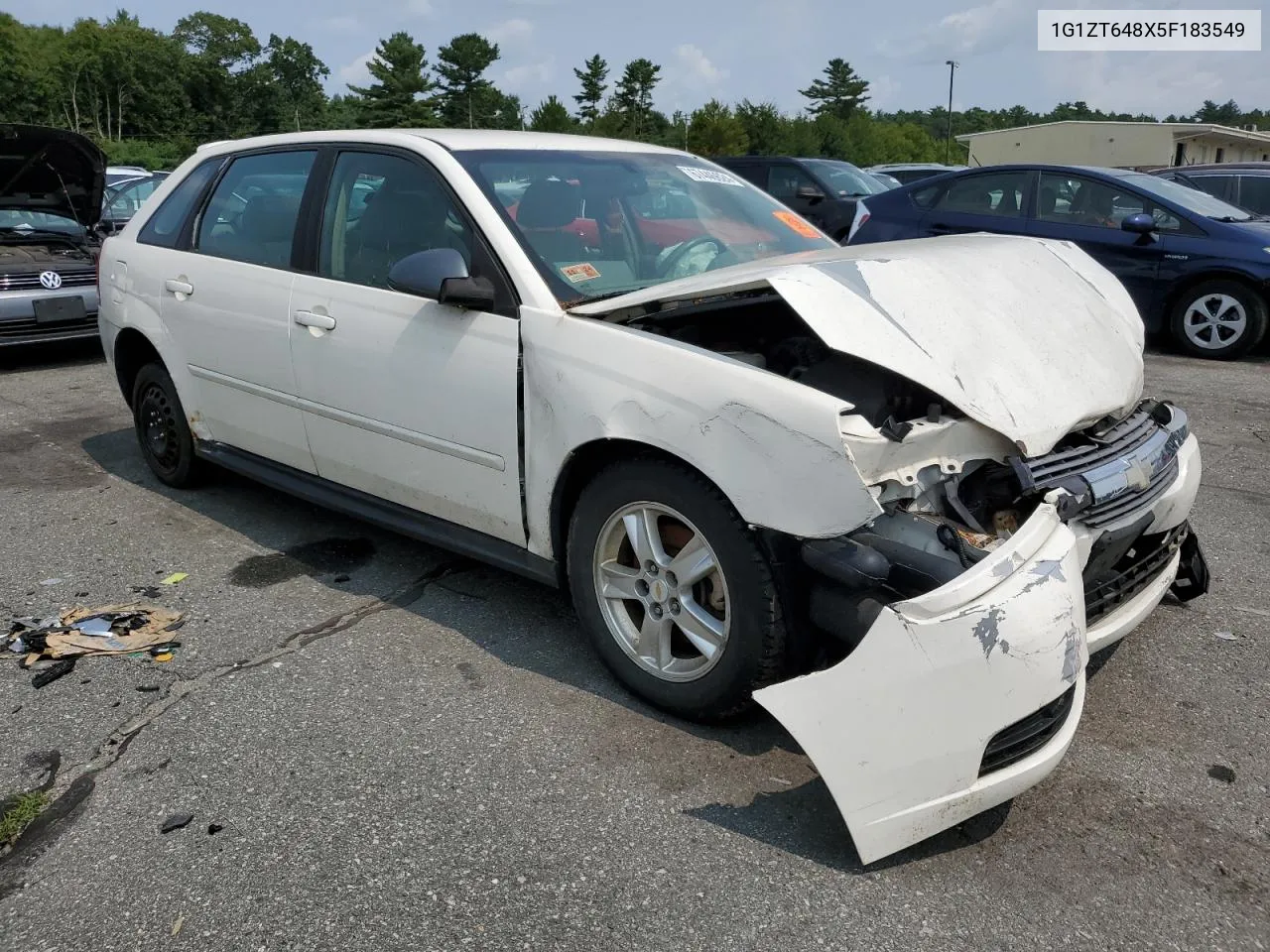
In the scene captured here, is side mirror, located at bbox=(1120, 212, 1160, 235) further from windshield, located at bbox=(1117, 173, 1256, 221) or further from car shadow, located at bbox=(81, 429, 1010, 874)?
car shadow, located at bbox=(81, 429, 1010, 874)

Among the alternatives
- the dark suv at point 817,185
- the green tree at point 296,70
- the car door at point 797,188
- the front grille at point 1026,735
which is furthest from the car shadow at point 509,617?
the green tree at point 296,70

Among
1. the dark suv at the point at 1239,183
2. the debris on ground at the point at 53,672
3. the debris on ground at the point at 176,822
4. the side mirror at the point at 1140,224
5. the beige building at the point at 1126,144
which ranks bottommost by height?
the debris on ground at the point at 176,822

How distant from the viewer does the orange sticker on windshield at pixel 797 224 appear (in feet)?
13.6

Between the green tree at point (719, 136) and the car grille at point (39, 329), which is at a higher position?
the green tree at point (719, 136)

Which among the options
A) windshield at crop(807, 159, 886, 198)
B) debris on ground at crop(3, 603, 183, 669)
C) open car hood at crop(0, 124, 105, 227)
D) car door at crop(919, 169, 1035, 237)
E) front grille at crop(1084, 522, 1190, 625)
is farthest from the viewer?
windshield at crop(807, 159, 886, 198)

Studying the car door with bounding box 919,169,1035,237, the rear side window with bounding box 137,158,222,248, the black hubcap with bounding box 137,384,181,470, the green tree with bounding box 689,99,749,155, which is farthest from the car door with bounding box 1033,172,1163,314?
the green tree with bounding box 689,99,749,155

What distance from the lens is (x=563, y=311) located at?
3160mm

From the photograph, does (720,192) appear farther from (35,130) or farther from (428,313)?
(35,130)

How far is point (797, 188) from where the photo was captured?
480 inches

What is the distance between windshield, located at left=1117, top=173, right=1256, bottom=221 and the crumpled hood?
6.29 m

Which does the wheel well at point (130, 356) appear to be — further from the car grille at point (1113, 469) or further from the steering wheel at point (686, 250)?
the car grille at point (1113, 469)

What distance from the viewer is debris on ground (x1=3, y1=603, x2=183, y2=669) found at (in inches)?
139

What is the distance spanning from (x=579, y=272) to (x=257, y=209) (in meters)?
1.80

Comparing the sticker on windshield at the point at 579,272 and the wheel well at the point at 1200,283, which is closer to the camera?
the sticker on windshield at the point at 579,272
